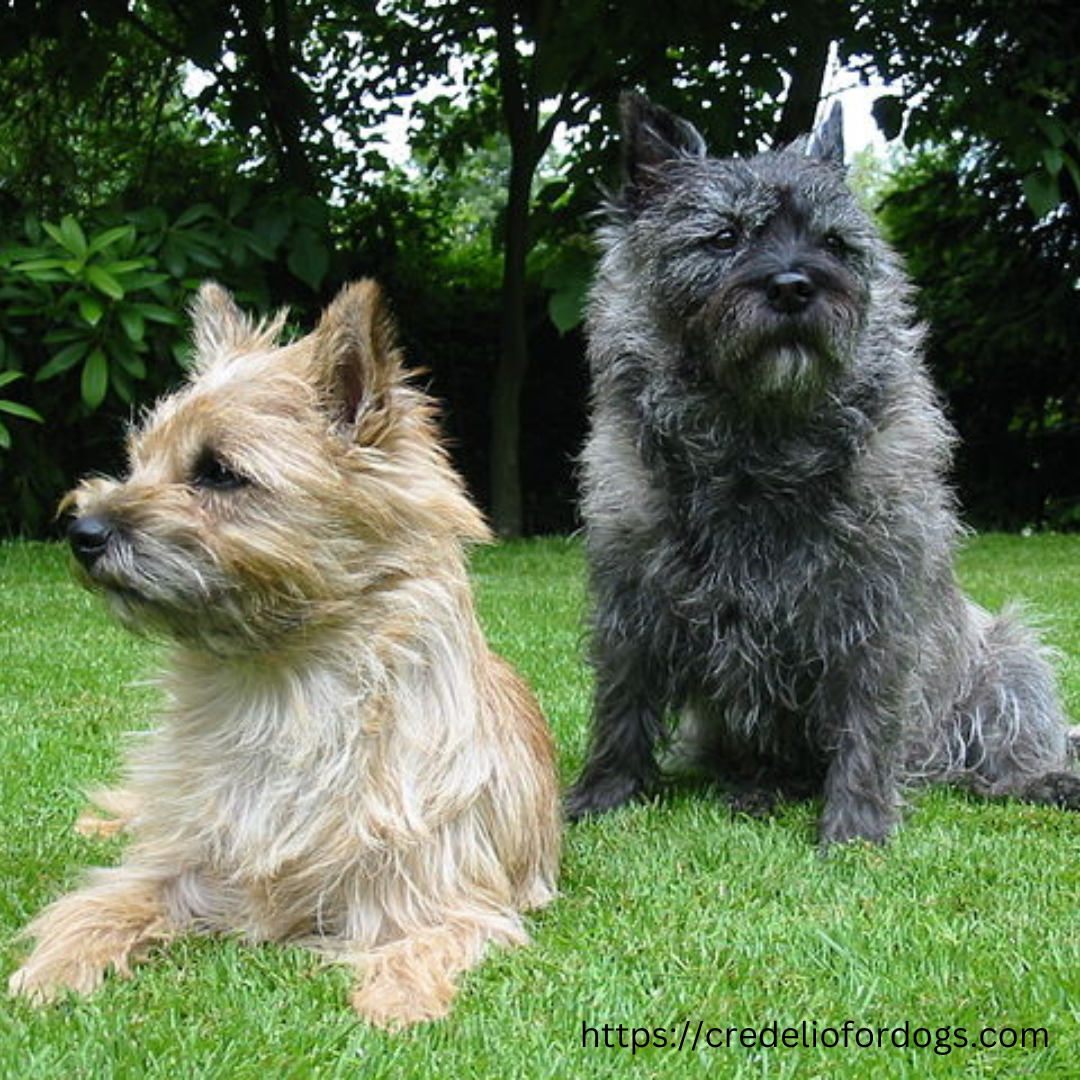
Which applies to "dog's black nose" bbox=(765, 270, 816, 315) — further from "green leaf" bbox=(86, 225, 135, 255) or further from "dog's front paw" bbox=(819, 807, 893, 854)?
"green leaf" bbox=(86, 225, 135, 255)

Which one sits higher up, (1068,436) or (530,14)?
(530,14)

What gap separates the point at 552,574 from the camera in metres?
9.81

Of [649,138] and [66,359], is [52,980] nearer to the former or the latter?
[649,138]

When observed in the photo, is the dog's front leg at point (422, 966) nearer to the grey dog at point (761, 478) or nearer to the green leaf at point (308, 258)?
the grey dog at point (761, 478)

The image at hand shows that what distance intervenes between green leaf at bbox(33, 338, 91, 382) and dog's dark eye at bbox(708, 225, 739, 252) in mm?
5968

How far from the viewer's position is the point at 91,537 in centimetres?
314

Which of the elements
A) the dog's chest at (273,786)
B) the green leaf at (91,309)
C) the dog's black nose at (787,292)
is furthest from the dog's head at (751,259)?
the green leaf at (91,309)

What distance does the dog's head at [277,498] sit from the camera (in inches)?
124

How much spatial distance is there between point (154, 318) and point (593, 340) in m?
5.23

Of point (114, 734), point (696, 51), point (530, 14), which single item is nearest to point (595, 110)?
point (696, 51)

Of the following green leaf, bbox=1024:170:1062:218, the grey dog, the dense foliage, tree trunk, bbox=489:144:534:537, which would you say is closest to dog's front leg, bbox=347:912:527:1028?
the grey dog

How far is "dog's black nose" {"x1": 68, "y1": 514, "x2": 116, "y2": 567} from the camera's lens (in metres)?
3.14

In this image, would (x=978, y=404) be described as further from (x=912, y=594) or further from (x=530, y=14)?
(x=912, y=594)

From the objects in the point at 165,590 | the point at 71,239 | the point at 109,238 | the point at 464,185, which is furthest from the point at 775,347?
the point at 464,185
